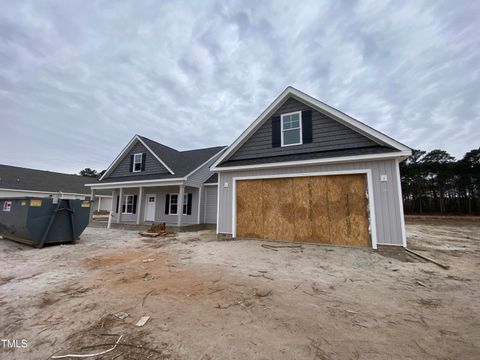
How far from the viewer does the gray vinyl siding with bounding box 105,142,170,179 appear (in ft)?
45.1

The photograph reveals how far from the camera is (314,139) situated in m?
8.10

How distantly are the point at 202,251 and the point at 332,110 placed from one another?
273 inches

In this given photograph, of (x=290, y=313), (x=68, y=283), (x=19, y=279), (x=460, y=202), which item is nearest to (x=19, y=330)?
(x=68, y=283)

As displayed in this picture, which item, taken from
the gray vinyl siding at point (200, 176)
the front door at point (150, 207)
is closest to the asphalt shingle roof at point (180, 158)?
the gray vinyl siding at point (200, 176)

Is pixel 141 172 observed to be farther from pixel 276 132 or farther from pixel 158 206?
pixel 276 132

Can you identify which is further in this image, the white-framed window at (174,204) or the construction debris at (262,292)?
the white-framed window at (174,204)

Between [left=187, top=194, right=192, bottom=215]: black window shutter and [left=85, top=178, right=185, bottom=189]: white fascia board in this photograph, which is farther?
[left=187, top=194, right=192, bottom=215]: black window shutter

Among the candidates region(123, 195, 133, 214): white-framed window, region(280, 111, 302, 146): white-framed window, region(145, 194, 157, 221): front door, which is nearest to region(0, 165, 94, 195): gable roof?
region(123, 195, 133, 214): white-framed window

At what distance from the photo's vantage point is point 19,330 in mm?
2465

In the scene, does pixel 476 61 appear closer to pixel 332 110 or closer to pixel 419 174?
pixel 332 110

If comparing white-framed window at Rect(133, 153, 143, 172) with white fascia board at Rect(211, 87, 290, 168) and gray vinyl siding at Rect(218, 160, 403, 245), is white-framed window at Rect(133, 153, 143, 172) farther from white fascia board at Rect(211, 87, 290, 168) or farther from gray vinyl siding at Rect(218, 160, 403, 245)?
gray vinyl siding at Rect(218, 160, 403, 245)

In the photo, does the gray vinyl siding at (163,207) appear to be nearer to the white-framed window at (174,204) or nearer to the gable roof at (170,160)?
the white-framed window at (174,204)

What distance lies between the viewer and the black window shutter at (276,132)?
28.8 ft

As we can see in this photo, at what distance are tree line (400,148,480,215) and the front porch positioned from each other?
24329 millimetres
